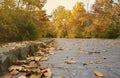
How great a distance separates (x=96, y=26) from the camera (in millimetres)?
34562

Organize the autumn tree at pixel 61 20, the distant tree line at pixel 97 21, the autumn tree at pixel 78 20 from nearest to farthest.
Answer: the distant tree line at pixel 97 21 → the autumn tree at pixel 78 20 → the autumn tree at pixel 61 20

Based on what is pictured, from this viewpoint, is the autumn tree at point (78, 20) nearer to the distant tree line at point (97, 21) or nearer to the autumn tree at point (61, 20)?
the distant tree line at point (97, 21)

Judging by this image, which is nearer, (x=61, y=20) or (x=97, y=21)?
(x=97, y=21)

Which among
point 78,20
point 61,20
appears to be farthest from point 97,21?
point 61,20

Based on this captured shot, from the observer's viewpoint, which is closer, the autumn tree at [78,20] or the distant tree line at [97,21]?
the distant tree line at [97,21]

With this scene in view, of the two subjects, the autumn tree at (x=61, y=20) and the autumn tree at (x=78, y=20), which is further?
the autumn tree at (x=61, y=20)

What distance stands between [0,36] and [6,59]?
21.9 feet

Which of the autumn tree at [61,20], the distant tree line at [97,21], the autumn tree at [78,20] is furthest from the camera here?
the autumn tree at [61,20]

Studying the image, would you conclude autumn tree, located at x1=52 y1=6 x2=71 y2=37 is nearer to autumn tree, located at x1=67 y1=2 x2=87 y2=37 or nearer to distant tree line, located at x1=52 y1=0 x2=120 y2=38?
distant tree line, located at x1=52 y1=0 x2=120 y2=38

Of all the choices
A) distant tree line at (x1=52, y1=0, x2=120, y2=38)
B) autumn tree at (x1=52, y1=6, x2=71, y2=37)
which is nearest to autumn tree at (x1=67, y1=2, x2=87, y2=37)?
distant tree line at (x1=52, y1=0, x2=120, y2=38)

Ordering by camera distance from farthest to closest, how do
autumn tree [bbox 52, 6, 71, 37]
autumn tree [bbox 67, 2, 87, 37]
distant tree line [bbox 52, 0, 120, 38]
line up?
autumn tree [bbox 52, 6, 71, 37] → autumn tree [bbox 67, 2, 87, 37] → distant tree line [bbox 52, 0, 120, 38]

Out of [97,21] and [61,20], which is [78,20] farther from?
[61,20]

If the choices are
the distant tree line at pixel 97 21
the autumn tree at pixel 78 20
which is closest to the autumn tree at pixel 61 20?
the distant tree line at pixel 97 21

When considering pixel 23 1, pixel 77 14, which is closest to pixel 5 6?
pixel 23 1
